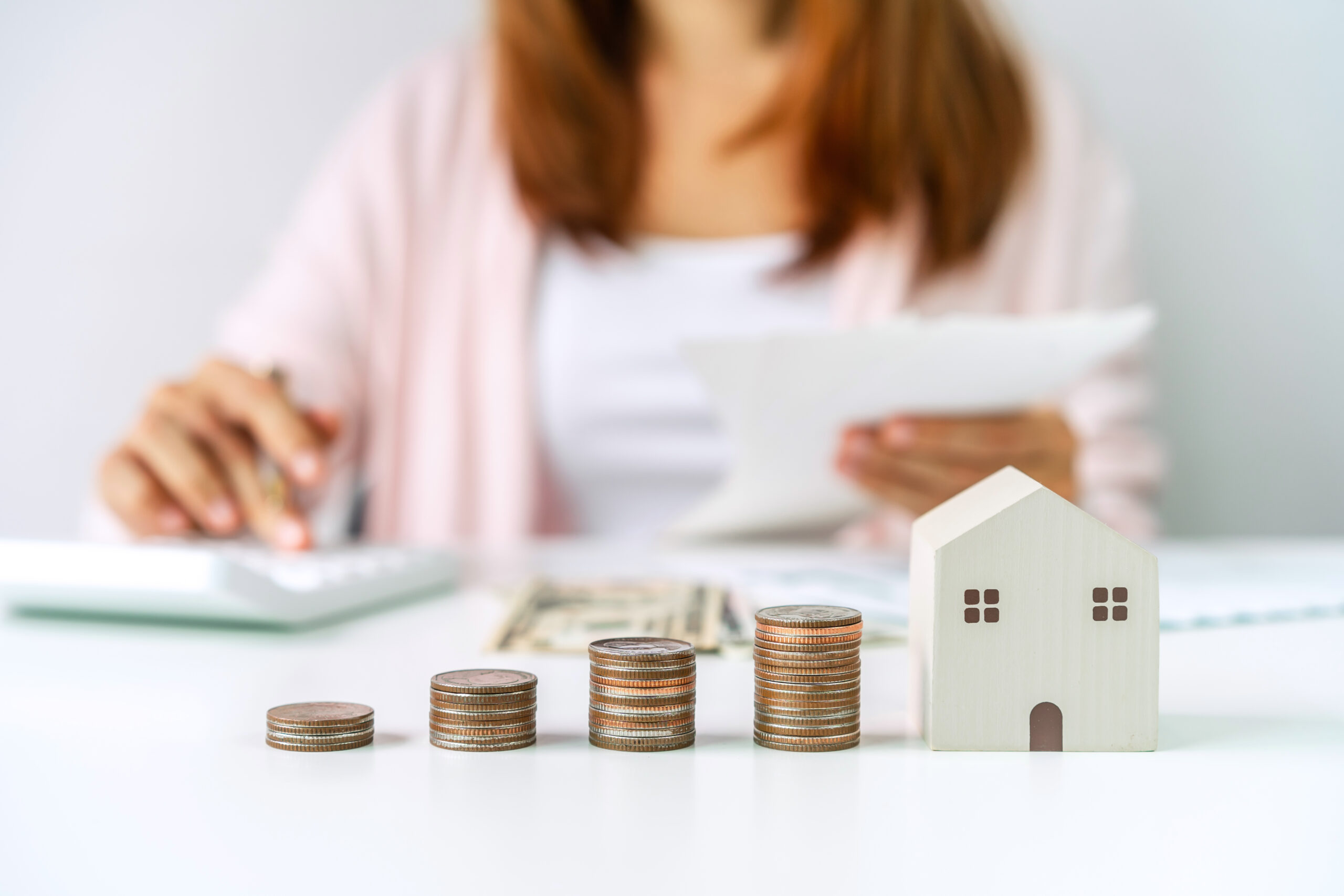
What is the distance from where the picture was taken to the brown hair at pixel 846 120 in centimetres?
123

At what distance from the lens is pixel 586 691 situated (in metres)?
0.43

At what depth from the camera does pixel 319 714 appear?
0.36 m

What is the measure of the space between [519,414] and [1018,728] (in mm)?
968

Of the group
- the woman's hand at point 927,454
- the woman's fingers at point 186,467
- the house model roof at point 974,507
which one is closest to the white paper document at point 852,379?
the woman's hand at point 927,454

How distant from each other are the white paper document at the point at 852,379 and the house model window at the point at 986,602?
0.97ft

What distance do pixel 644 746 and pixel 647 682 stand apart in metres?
0.02

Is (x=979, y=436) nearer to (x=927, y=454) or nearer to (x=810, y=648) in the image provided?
(x=927, y=454)

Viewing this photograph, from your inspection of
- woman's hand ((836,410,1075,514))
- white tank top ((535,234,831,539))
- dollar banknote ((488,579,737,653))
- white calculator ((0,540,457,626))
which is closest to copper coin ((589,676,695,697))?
dollar banknote ((488,579,737,653))

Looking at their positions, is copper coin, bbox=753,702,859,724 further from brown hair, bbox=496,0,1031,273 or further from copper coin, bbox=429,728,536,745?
brown hair, bbox=496,0,1031,273

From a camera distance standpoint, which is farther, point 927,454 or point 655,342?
point 655,342

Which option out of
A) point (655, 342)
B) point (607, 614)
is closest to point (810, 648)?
point (607, 614)

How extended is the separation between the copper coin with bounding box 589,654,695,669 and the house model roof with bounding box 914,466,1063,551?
88 millimetres

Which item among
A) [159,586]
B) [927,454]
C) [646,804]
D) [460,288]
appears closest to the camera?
[646,804]

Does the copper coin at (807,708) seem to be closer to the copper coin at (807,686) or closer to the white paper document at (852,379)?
the copper coin at (807,686)
